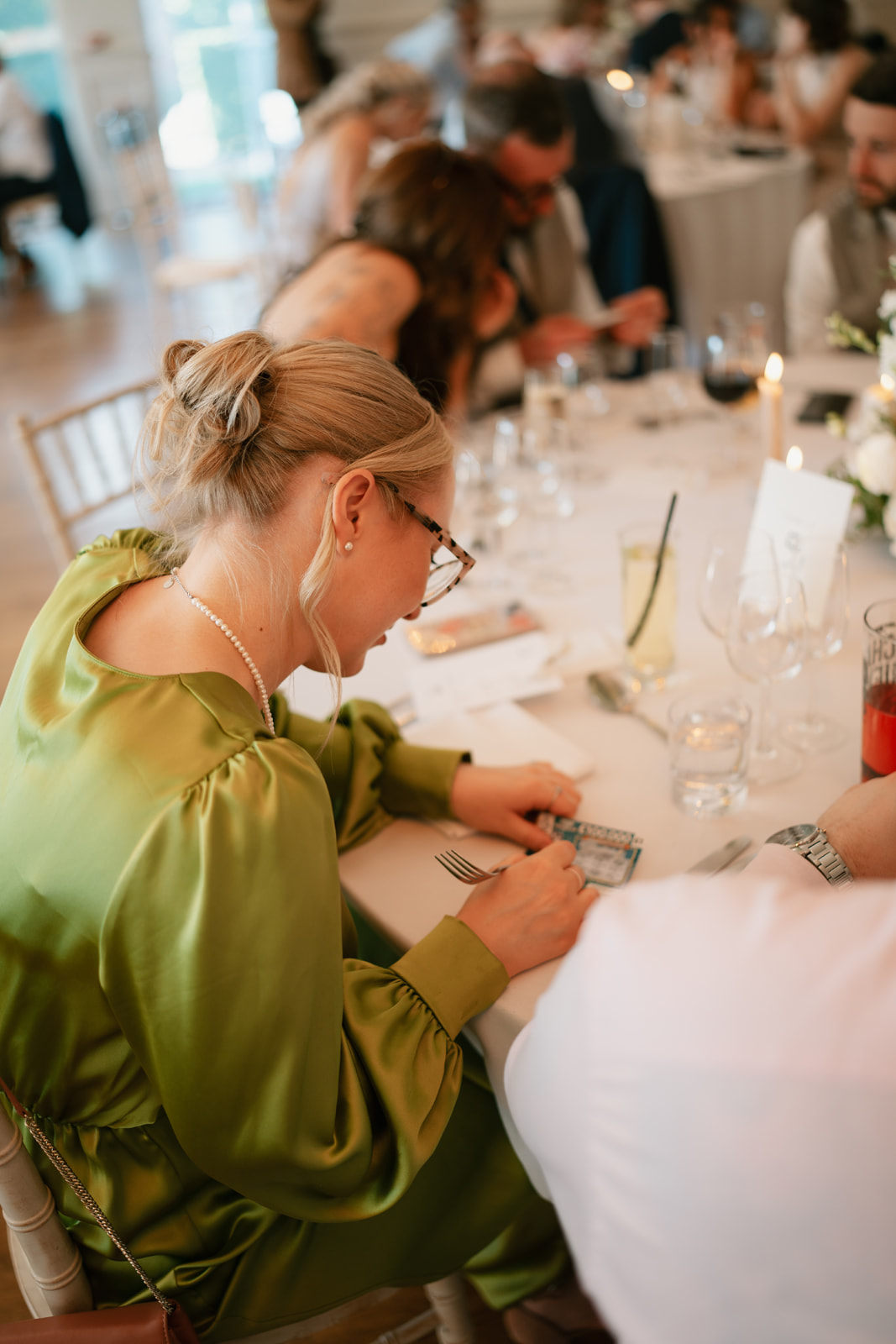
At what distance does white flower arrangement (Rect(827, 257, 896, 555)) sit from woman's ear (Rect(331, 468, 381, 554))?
0.75 metres

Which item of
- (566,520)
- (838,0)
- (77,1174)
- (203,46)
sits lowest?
(77,1174)

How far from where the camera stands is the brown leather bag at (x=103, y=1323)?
0.87 meters

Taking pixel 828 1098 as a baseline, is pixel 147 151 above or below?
above

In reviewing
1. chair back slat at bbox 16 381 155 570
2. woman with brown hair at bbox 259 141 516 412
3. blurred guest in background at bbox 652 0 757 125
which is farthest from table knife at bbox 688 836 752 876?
blurred guest in background at bbox 652 0 757 125

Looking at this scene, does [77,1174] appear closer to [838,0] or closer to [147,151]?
[838,0]

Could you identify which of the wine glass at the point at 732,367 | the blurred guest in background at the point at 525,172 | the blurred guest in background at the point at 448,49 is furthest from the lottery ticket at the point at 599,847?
the blurred guest in background at the point at 448,49

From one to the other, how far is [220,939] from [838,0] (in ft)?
19.1

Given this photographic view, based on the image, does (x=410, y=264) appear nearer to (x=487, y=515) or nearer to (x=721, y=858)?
(x=487, y=515)

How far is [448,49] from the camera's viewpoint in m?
6.42

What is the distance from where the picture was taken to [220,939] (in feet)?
2.68

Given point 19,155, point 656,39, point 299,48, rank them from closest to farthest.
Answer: point 656,39 → point 19,155 → point 299,48

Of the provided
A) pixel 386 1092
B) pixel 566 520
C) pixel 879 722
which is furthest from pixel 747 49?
pixel 386 1092

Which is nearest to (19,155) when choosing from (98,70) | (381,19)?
(98,70)

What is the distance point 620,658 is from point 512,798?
0.35m
